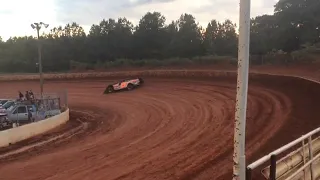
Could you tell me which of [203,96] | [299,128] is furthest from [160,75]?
[299,128]

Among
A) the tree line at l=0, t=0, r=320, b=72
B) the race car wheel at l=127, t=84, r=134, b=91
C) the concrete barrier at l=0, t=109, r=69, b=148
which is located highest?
the tree line at l=0, t=0, r=320, b=72

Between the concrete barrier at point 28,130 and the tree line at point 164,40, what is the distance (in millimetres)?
36203

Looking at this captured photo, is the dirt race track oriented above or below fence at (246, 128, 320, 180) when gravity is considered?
below

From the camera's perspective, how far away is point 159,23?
75.1 meters

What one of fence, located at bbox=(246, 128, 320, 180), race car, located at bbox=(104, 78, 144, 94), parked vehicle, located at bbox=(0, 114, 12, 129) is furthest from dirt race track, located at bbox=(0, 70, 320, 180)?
fence, located at bbox=(246, 128, 320, 180)

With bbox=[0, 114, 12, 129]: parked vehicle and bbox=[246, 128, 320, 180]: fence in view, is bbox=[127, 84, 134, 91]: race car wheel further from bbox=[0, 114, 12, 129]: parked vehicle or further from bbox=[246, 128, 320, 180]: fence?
bbox=[246, 128, 320, 180]: fence

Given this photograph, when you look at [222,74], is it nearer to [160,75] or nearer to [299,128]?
[160,75]

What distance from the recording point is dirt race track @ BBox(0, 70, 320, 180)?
44.4ft

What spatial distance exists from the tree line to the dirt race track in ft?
74.5

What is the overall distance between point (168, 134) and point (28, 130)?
8.42 metres

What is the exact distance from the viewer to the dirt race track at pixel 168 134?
13547 mm

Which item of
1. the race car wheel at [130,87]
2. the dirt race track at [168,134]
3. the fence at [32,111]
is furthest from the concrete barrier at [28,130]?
the race car wheel at [130,87]

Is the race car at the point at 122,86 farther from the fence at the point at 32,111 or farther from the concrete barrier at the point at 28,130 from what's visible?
the concrete barrier at the point at 28,130

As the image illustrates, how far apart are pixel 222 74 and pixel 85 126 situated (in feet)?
62.5
